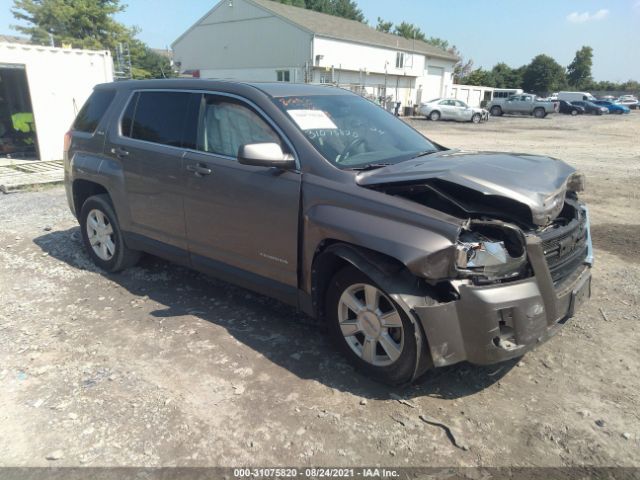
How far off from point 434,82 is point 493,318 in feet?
156

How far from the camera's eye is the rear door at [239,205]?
351 cm

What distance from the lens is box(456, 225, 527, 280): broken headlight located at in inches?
110

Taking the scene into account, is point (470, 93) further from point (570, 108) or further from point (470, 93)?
point (570, 108)

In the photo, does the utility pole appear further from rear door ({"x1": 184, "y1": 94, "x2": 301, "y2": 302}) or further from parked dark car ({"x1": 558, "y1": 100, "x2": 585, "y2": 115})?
parked dark car ({"x1": 558, "y1": 100, "x2": 585, "y2": 115})

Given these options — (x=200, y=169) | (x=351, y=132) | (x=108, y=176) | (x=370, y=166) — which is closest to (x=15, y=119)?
(x=108, y=176)

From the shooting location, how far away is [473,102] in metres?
50.8

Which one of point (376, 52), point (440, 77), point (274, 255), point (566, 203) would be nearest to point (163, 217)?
point (274, 255)

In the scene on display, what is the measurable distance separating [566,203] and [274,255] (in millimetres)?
2217

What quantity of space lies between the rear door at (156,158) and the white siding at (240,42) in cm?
3077

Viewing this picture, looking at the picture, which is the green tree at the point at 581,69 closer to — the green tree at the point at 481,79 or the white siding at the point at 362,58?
the green tree at the point at 481,79

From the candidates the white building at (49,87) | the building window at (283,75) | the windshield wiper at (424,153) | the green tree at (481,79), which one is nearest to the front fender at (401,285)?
the windshield wiper at (424,153)

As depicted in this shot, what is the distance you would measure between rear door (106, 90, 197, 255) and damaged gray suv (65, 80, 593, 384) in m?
0.02

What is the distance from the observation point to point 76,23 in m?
37.5

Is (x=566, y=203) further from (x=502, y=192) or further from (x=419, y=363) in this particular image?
(x=419, y=363)
